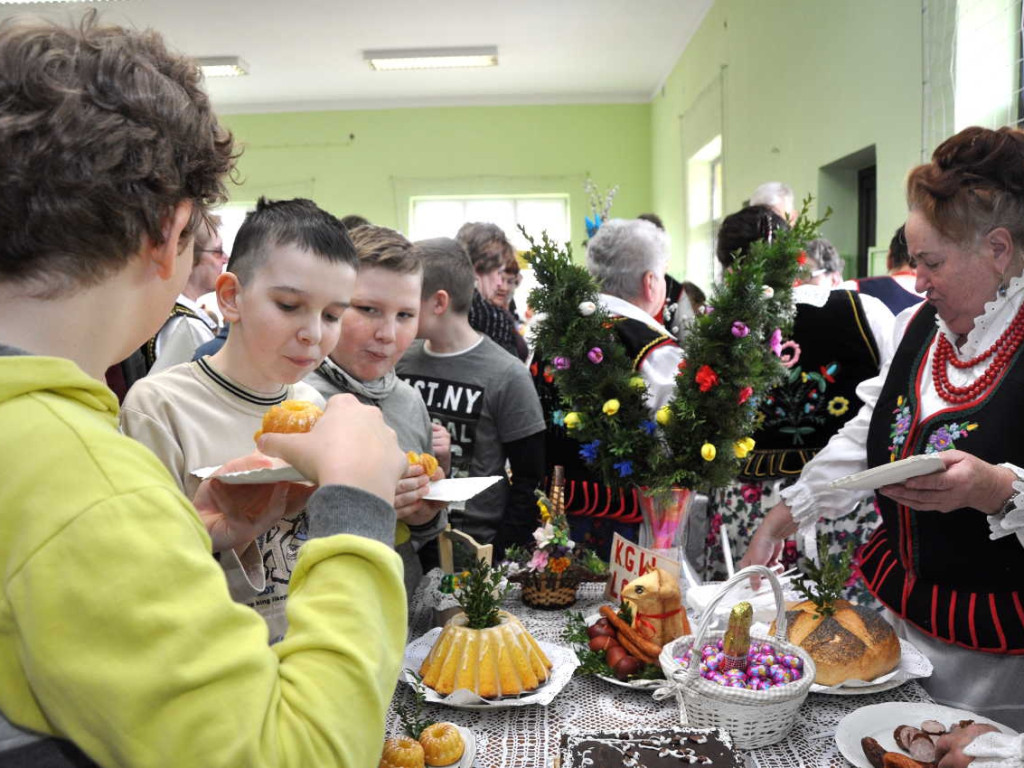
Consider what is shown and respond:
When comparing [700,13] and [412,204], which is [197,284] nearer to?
[700,13]

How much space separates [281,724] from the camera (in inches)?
23.7

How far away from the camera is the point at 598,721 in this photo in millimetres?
1312

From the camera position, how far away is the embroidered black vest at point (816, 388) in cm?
240

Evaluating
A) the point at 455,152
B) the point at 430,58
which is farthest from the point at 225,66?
the point at 455,152

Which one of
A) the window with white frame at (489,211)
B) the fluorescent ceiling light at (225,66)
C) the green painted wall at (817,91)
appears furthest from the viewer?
the window with white frame at (489,211)

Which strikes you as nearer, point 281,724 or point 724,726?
point 281,724

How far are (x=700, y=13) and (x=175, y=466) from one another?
23.3ft

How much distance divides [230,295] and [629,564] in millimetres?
928

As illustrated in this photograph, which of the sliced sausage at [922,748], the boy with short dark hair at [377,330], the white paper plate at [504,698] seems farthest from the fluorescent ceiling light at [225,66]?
the sliced sausage at [922,748]

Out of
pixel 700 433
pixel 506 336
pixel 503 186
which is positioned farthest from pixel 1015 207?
pixel 503 186

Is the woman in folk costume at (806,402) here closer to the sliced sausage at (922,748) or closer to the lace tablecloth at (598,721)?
the lace tablecloth at (598,721)

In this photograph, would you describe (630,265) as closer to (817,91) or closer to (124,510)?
(124,510)

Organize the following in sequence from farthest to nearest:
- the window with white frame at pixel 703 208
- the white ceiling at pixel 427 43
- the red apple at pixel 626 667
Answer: the window with white frame at pixel 703 208, the white ceiling at pixel 427 43, the red apple at pixel 626 667

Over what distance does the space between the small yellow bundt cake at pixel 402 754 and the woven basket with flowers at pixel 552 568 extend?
2.14 ft
